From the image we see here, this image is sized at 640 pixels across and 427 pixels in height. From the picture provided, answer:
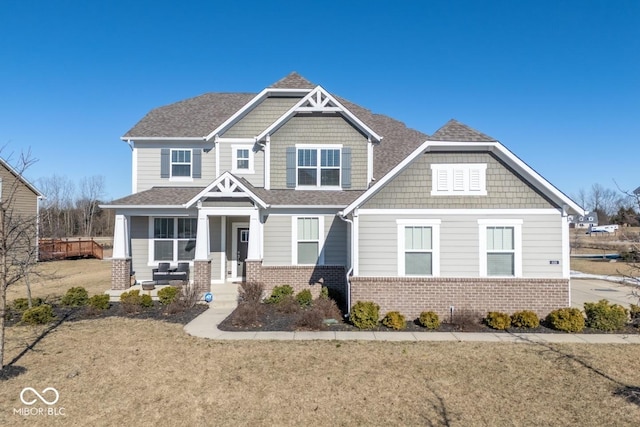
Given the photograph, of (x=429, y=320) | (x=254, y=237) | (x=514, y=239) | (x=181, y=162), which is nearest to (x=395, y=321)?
(x=429, y=320)

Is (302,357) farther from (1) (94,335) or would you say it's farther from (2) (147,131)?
(2) (147,131)

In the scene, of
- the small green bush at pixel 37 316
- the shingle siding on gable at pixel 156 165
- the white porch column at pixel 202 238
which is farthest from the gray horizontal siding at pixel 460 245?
the small green bush at pixel 37 316

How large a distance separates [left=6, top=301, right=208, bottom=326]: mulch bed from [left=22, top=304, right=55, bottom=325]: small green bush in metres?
0.49

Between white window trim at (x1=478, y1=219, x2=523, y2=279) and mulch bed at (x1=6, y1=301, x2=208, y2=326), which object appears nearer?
white window trim at (x1=478, y1=219, x2=523, y2=279)

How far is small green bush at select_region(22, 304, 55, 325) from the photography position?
429 inches

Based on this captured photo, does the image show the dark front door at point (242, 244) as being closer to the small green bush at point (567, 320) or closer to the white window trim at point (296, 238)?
the white window trim at point (296, 238)

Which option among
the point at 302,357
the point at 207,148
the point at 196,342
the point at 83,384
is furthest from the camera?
the point at 207,148

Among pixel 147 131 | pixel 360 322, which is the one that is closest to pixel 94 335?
pixel 360 322

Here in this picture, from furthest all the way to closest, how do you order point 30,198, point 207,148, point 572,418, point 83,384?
point 30,198 < point 207,148 < point 83,384 < point 572,418

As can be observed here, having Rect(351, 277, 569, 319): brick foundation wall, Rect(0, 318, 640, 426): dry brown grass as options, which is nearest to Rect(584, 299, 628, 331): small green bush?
Rect(351, 277, 569, 319): brick foundation wall

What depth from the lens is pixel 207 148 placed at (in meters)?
17.2

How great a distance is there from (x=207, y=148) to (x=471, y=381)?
14.3 meters

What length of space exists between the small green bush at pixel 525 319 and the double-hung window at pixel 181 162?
14.3 meters

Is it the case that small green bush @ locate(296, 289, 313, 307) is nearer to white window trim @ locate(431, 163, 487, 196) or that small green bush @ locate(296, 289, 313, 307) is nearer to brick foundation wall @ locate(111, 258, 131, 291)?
white window trim @ locate(431, 163, 487, 196)
